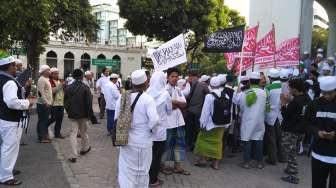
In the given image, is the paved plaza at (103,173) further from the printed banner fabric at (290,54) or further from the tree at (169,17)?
the tree at (169,17)

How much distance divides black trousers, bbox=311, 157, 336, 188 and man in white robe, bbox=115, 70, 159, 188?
2087mm

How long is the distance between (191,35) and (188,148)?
23570 millimetres

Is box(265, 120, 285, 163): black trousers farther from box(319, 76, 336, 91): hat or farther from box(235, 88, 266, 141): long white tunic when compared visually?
box(319, 76, 336, 91): hat

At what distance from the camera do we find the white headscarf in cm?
789

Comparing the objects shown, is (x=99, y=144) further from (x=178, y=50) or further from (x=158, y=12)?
(x=158, y=12)

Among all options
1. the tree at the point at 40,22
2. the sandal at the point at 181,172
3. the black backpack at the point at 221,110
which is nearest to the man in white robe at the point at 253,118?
the black backpack at the point at 221,110

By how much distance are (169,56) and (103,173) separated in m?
2.44

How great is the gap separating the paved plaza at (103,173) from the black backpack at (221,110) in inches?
39.0

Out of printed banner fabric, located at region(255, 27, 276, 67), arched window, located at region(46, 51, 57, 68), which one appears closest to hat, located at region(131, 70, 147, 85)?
printed banner fabric, located at region(255, 27, 276, 67)

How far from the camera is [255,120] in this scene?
31.9ft

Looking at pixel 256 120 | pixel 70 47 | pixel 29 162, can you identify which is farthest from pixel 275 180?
pixel 70 47

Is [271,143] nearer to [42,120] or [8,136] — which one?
[8,136]

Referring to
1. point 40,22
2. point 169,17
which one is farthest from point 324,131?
point 169,17

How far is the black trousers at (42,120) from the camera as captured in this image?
39.6 ft
